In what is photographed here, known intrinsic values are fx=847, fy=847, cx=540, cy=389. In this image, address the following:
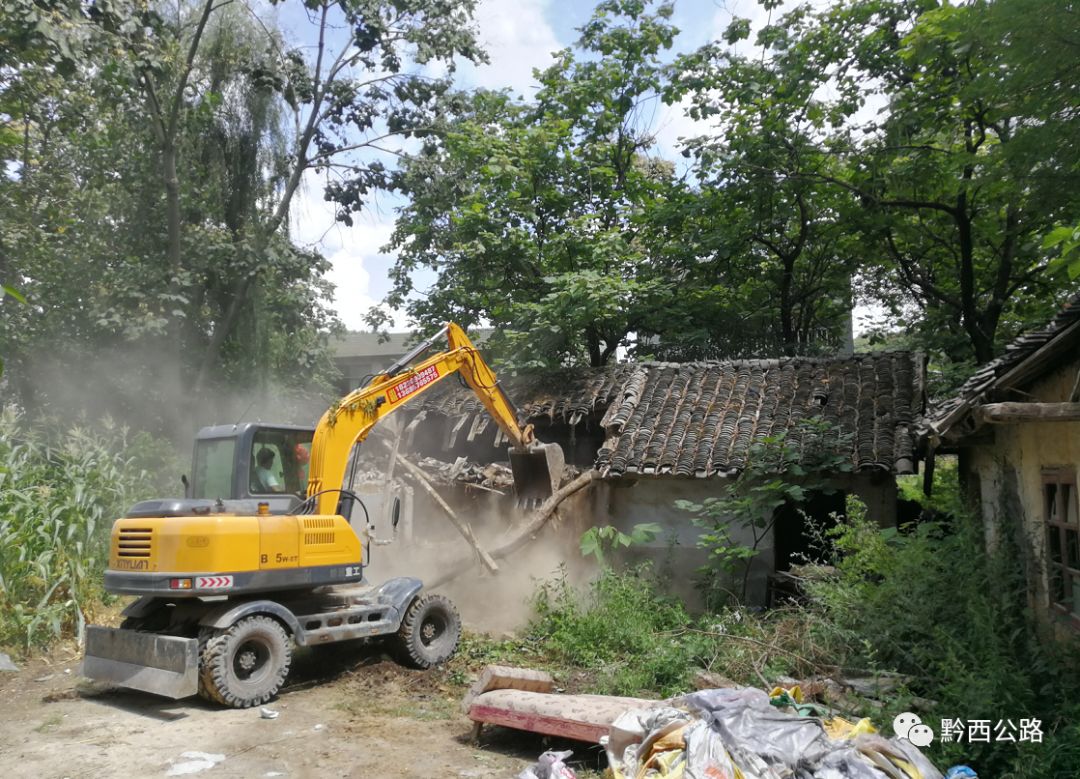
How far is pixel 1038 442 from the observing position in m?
7.25

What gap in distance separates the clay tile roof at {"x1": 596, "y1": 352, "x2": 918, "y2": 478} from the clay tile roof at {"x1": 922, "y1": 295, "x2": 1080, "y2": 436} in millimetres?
3259

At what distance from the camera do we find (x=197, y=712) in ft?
25.8

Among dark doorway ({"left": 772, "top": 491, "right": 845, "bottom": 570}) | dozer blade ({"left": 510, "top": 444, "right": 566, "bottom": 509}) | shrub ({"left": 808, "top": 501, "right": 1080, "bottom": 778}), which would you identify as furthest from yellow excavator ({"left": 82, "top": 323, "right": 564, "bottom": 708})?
dark doorway ({"left": 772, "top": 491, "right": 845, "bottom": 570})

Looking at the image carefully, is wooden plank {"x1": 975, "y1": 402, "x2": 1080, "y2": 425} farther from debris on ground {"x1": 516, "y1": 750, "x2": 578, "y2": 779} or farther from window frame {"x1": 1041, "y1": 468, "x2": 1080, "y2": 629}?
debris on ground {"x1": 516, "y1": 750, "x2": 578, "y2": 779}

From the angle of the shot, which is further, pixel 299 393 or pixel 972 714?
pixel 299 393

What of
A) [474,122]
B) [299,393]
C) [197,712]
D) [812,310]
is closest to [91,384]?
[299,393]

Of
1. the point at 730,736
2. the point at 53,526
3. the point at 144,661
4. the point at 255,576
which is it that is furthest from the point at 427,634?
the point at 53,526

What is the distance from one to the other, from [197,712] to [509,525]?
582 centimetres

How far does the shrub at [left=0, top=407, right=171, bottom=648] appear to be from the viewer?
10.1 metres

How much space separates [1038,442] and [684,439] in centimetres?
547

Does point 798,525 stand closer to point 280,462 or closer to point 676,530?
point 676,530

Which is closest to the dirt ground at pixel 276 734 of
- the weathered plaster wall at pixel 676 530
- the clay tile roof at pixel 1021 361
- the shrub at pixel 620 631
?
the shrub at pixel 620 631

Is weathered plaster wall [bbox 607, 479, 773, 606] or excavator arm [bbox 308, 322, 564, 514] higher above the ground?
excavator arm [bbox 308, 322, 564, 514]

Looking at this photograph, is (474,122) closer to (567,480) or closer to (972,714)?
(567,480)
